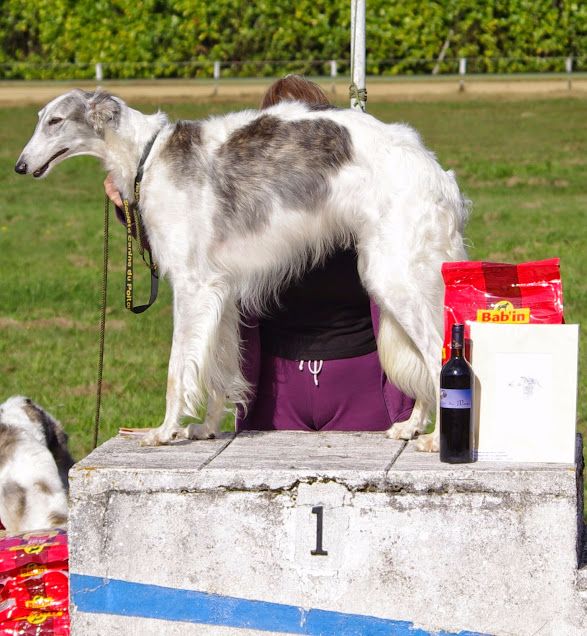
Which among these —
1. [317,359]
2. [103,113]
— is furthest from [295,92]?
[317,359]

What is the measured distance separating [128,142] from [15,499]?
1.59 m

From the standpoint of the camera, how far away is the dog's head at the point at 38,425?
5316 millimetres

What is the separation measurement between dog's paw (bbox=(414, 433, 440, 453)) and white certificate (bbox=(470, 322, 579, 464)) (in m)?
0.29

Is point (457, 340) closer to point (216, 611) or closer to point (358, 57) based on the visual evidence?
point (216, 611)

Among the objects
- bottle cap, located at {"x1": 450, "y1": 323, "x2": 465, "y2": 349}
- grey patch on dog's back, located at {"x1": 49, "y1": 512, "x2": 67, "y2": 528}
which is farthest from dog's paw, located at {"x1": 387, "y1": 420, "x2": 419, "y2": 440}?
grey patch on dog's back, located at {"x1": 49, "y1": 512, "x2": 67, "y2": 528}

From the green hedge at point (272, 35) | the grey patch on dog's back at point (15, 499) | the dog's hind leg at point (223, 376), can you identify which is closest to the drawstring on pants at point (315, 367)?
the dog's hind leg at point (223, 376)

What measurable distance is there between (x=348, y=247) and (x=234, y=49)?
24.9 metres

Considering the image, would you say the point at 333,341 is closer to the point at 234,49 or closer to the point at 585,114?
the point at 585,114

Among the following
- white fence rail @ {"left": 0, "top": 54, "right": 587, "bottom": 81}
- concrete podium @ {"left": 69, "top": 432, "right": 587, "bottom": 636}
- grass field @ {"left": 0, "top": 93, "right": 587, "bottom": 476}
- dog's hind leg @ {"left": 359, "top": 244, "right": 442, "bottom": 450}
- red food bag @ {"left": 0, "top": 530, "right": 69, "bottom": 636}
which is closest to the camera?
Answer: concrete podium @ {"left": 69, "top": 432, "right": 587, "bottom": 636}

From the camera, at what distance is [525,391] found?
386 cm

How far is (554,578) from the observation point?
12.1ft

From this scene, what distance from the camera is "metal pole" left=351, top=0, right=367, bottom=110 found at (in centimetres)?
536

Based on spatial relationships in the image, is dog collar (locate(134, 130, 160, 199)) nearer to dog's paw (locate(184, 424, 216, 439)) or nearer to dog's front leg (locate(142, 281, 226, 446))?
dog's front leg (locate(142, 281, 226, 446))

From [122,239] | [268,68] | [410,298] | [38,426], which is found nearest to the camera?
[410,298]
